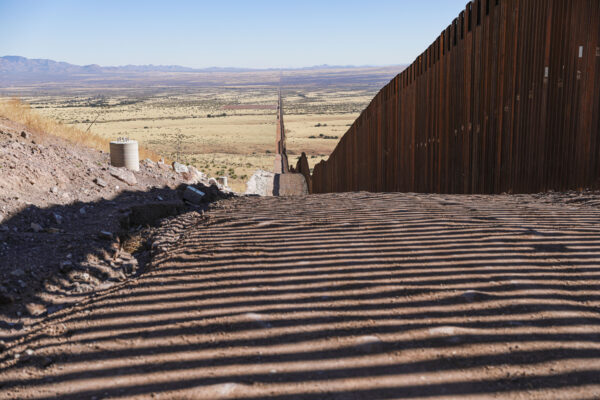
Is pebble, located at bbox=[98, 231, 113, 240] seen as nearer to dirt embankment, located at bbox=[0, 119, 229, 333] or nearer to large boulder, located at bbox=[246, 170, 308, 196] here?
dirt embankment, located at bbox=[0, 119, 229, 333]

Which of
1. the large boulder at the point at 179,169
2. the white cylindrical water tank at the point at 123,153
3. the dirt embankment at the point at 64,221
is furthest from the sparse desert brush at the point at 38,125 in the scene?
the white cylindrical water tank at the point at 123,153

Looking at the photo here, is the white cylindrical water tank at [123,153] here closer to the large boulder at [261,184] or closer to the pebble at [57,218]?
the pebble at [57,218]

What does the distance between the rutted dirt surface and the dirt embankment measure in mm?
914

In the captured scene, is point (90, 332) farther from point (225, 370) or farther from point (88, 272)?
point (88, 272)

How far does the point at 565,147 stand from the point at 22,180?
21.5 ft

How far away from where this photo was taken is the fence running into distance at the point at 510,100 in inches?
202

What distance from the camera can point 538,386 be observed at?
2029 millimetres

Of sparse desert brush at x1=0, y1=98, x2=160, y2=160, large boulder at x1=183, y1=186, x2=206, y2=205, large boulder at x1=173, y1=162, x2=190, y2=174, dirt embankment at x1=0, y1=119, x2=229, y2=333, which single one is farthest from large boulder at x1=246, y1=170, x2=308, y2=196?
large boulder at x1=183, y1=186, x2=206, y2=205

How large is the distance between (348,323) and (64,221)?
5.23 m

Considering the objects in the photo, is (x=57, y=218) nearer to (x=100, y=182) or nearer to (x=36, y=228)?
(x=36, y=228)

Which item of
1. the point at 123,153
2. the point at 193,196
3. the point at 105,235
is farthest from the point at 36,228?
the point at 123,153

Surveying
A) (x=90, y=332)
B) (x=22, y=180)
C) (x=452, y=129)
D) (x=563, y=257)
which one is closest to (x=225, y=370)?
(x=90, y=332)

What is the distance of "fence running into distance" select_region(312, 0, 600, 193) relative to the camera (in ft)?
16.8

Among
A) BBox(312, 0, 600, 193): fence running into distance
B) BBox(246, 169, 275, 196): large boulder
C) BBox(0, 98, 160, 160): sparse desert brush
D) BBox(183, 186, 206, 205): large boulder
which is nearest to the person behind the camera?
BBox(312, 0, 600, 193): fence running into distance
